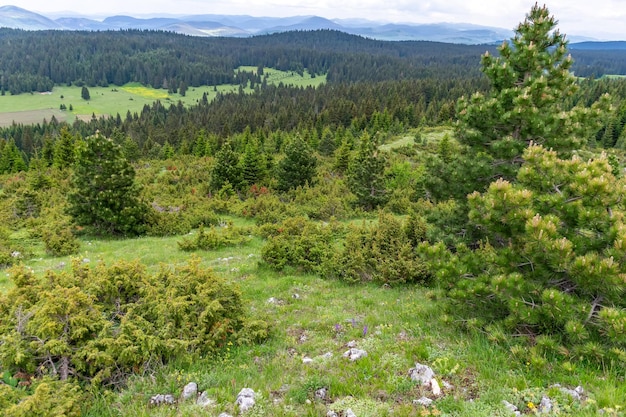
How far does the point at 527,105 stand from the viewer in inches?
457

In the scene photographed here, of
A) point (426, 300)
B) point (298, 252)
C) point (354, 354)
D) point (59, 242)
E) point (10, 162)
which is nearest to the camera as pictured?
point (354, 354)

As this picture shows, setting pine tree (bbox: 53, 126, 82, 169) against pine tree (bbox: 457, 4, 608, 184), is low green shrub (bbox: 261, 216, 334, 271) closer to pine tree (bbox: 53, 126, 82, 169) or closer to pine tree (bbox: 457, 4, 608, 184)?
pine tree (bbox: 457, 4, 608, 184)

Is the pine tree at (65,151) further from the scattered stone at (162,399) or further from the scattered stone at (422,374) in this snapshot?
the scattered stone at (422,374)

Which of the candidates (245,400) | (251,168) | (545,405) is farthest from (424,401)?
(251,168)

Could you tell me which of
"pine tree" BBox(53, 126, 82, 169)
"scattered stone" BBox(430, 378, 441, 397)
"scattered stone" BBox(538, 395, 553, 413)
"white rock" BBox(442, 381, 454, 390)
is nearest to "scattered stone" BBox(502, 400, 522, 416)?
"scattered stone" BBox(538, 395, 553, 413)

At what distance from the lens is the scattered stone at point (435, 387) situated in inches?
264

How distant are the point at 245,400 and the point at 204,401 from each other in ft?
2.68

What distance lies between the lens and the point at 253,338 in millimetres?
9266

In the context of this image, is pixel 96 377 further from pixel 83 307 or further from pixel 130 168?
pixel 130 168

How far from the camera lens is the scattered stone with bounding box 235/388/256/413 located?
6504 millimetres

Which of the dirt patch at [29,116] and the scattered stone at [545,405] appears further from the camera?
the dirt patch at [29,116]

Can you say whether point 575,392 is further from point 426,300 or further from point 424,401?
point 426,300

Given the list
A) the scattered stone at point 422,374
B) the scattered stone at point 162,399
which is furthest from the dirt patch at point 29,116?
the scattered stone at point 422,374

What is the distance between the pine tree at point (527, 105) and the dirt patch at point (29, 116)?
190060mm
